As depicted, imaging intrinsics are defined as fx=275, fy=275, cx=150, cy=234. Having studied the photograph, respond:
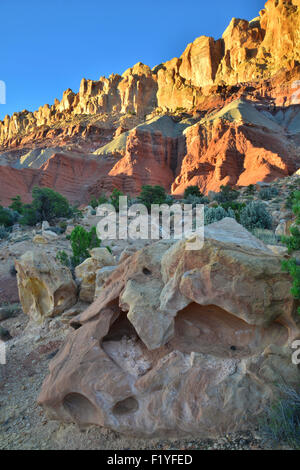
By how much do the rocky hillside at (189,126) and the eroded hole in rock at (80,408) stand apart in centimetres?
3096

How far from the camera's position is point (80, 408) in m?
2.97

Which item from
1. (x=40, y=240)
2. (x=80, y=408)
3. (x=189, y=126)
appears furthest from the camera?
(x=189, y=126)

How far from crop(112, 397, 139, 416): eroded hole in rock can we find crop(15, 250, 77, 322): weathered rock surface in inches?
142

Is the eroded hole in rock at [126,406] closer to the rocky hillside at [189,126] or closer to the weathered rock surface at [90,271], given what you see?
the weathered rock surface at [90,271]

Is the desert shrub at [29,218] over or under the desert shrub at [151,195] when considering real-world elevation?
under

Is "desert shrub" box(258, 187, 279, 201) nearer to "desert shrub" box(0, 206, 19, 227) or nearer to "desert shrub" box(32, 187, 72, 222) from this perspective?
"desert shrub" box(32, 187, 72, 222)

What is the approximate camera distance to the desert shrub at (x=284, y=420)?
2172 mm

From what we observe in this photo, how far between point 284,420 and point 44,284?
202 inches

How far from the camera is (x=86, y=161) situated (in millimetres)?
54344

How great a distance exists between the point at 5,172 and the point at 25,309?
46798 millimetres

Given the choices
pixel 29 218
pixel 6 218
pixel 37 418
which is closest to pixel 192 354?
pixel 37 418

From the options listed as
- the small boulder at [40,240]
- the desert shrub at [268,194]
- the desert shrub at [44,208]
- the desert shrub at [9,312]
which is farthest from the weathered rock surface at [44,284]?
the desert shrub at [44,208]

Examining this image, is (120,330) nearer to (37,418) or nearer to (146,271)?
(146,271)

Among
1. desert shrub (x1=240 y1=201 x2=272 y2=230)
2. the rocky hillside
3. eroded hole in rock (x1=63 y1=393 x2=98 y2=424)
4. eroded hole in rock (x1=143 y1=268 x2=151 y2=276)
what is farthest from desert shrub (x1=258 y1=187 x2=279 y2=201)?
eroded hole in rock (x1=63 y1=393 x2=98 y2=424)
